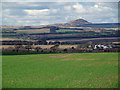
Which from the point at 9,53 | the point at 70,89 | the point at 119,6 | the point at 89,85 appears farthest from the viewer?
the point at 9,53

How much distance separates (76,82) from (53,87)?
2776mm

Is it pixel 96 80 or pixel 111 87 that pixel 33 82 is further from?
pixel 111 87

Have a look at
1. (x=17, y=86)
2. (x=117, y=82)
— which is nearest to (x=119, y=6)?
(x=117, y=82)

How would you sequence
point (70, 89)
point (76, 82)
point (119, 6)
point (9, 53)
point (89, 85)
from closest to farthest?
point (70, 89) → point (89, 85) → point (76, 82) → point (119, 6) → point (9, 53)

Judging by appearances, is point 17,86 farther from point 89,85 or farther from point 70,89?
point 89,85

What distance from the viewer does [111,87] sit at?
17.0 metres

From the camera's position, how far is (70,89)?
1695 cm

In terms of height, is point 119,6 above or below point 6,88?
above

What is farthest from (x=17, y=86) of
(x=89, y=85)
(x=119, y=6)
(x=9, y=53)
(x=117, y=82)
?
(x=9, y=53)

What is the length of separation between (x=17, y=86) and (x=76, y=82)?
17.9 feet

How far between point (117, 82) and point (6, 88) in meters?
9.70

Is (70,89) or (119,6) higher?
(119,6)

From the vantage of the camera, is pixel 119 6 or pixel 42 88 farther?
pixel 119 6

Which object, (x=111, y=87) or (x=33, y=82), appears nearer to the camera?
(x=111, y=87)
